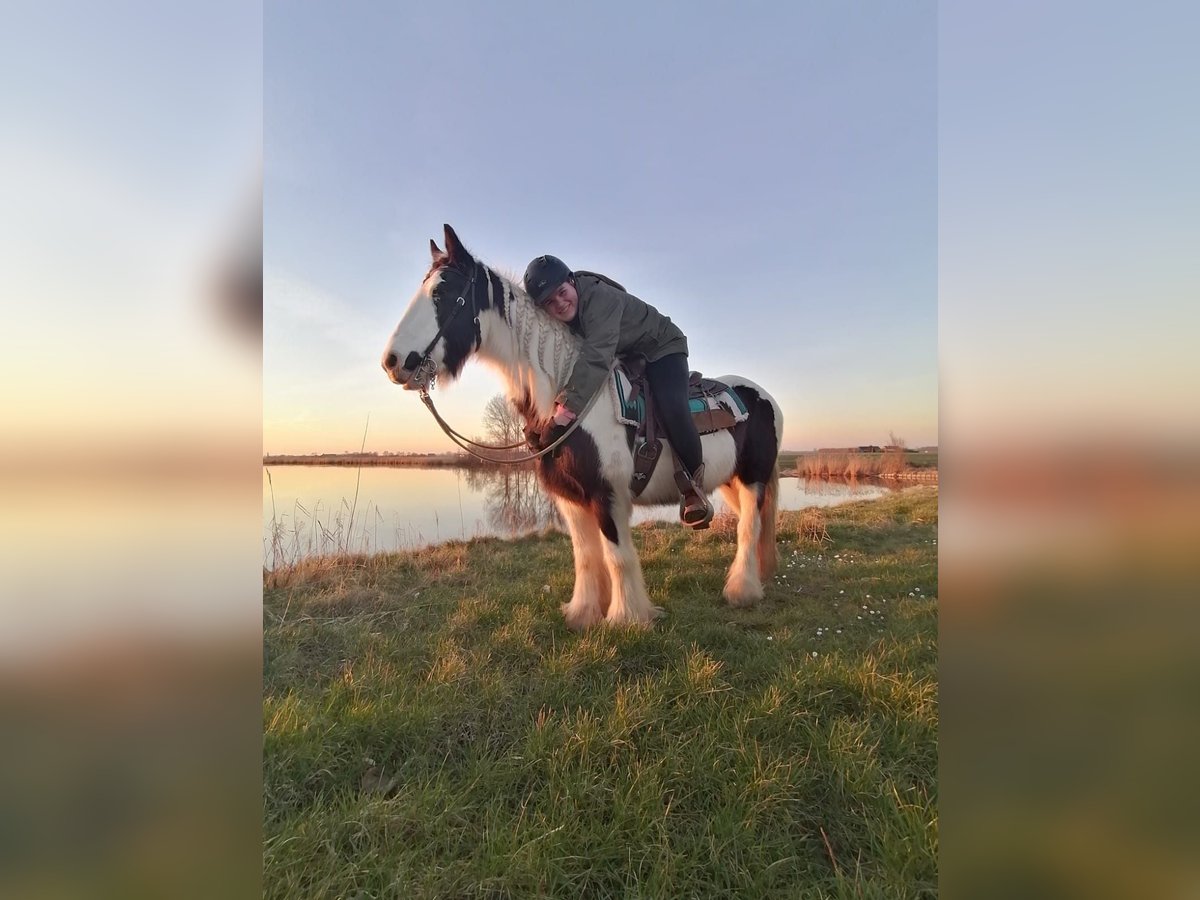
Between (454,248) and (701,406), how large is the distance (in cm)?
144

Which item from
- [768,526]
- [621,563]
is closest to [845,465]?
[768,526]

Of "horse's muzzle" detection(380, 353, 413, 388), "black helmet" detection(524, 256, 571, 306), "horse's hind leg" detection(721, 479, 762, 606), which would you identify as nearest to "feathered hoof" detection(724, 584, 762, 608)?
"horse's hind leg" detection(721, 479, 762, 606)

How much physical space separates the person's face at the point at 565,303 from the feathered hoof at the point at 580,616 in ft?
4.52

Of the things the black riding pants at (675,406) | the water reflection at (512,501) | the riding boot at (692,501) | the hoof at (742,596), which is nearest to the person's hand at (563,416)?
the black riding pants at (675,406)

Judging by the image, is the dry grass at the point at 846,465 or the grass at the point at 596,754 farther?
the dry grass at the point at 846,465

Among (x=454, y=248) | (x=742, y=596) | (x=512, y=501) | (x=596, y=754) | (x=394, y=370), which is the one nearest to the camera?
(x=596, y=754)

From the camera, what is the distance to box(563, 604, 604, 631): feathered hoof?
1.91 m

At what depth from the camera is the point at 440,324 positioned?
5.68ft

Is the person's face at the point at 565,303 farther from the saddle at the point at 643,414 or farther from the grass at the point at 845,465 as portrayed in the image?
the grass at the point at 845,465

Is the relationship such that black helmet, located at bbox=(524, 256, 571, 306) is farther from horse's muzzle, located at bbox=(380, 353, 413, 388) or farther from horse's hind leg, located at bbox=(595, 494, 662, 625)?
horse's hind leg, located at bbox=(595, 494, 662, 625)

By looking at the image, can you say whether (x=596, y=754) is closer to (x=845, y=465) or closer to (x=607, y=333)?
(x=607, y=333)

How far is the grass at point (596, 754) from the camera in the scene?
2.63 ft

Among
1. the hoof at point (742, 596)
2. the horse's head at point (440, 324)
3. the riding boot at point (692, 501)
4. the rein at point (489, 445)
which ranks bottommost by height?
the hoof at point (742, 596)
